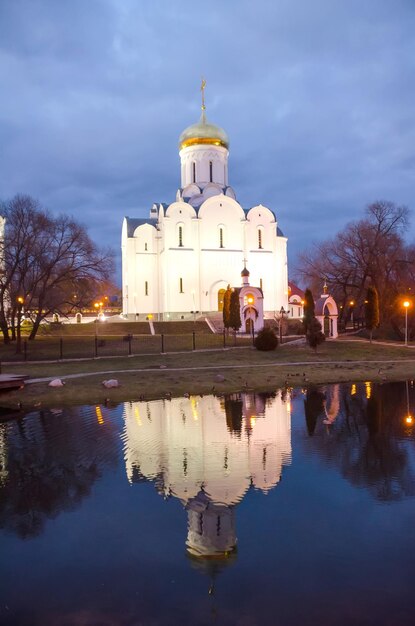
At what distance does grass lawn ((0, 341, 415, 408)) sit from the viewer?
15773 millimetres

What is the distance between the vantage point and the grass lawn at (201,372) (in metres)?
15.8

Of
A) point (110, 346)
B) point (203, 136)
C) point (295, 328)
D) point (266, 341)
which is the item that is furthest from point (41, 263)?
point (203, 136)

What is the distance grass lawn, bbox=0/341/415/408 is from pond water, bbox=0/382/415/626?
362 centimetres

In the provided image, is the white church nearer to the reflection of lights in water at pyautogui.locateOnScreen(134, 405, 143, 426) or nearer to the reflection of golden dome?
the reflection of golden dome

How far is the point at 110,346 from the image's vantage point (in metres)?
28.6

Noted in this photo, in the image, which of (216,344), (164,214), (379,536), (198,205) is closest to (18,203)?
(216,344)

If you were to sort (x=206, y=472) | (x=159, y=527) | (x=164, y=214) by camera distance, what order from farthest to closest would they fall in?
(x=164, y=214) → (x=206, y=472) → (x=159, y=527)

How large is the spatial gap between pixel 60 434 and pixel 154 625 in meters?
7.29

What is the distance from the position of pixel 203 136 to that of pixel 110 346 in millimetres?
27099

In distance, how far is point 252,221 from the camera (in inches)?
1881

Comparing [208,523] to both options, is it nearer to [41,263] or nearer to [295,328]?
[41,263]

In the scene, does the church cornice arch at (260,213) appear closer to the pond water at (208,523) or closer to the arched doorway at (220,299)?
the arched doorway at (220,299)

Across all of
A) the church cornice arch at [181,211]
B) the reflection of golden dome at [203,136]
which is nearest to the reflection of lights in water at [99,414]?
the church cornice arch at [181,211]

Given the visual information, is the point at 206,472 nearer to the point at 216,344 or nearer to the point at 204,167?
the point at 216,344
